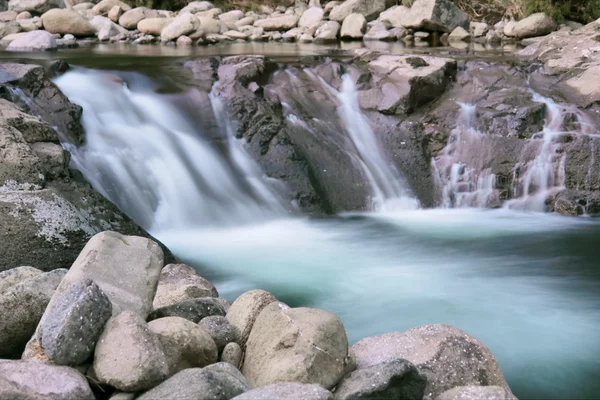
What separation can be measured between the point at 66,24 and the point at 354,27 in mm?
7433

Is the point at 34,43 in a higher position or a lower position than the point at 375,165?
higher

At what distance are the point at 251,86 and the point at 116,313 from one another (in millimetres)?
5739

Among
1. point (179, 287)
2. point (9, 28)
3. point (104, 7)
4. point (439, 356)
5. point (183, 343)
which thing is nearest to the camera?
point (183, 343)

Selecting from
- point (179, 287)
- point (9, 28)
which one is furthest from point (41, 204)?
point (9, 28)

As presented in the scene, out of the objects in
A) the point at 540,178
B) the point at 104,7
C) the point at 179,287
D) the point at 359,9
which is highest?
the point at 104,7

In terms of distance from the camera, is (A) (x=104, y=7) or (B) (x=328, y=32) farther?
(A) (x=104, y=7)

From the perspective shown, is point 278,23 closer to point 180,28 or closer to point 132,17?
point 180,28

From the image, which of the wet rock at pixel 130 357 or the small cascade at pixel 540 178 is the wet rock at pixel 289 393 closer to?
the wet rock at pixel 130 357

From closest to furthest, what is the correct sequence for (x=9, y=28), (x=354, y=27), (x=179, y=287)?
(x=179, y=287) < (x=9, y=28) < (x=354, y=27)

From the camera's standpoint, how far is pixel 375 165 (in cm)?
798

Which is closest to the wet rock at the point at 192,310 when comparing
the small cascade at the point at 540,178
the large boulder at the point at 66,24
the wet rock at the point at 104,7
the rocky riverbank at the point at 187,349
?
the rocky riverbank at the point at 187,349

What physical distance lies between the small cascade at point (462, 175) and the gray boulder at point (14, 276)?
4926mm

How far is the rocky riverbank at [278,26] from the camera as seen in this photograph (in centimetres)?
1680

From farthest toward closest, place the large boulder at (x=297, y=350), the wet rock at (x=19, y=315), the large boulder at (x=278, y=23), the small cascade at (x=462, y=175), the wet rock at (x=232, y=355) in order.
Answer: the large boulder at (x=278, y=23), the small cascade at (x=462, y=175), the wet rock at (x=19, y=315), the wet rock at (x=232, y=355), the large boulder at (x=297, y=350)
